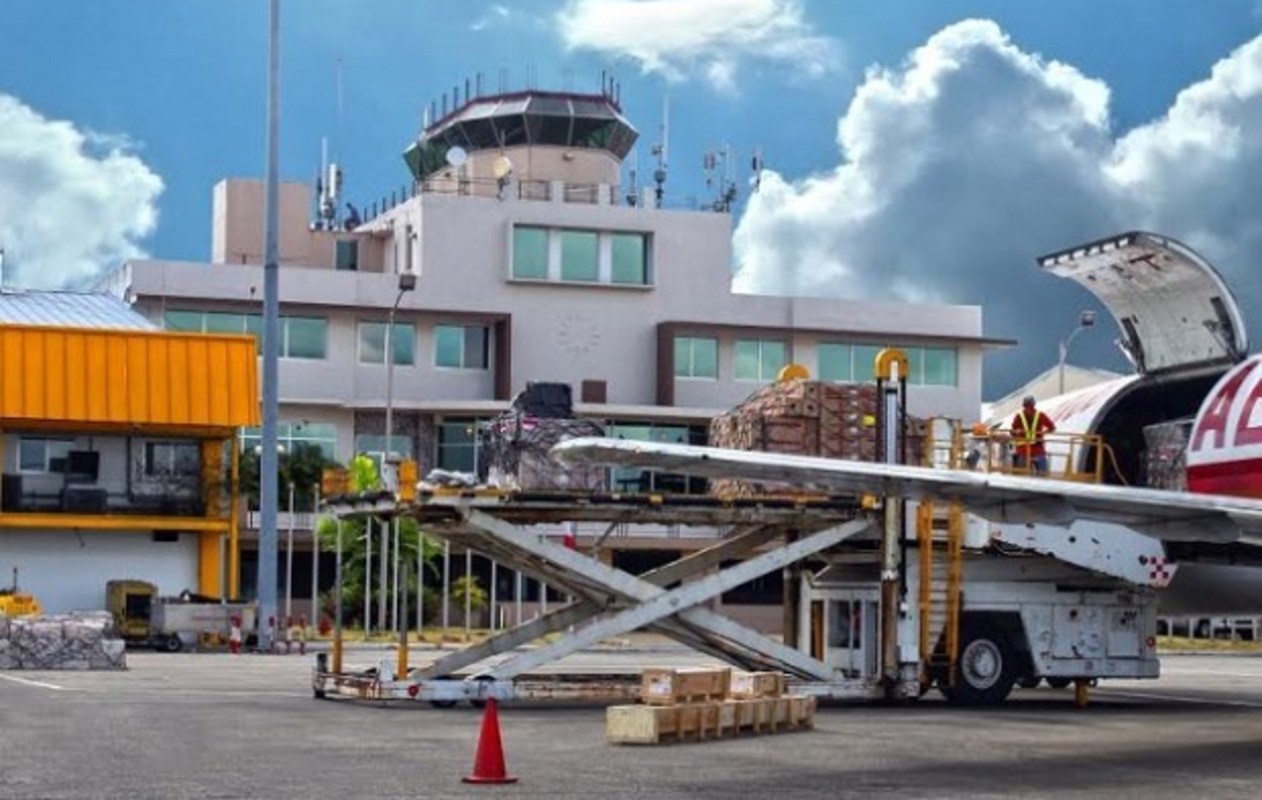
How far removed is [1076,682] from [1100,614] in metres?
1.41

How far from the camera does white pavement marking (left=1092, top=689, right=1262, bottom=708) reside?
37.8 metres

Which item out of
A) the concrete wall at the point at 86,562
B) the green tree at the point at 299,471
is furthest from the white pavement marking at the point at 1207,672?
the green tree at the point at 299,471

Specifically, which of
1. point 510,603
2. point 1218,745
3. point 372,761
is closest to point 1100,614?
point 1218,745

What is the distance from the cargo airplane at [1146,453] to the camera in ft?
76.7

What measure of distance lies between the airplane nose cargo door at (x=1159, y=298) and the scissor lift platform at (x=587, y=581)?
16.3 ft

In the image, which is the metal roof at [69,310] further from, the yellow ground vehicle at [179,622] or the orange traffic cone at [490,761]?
the orange traffic cone at [490,761]

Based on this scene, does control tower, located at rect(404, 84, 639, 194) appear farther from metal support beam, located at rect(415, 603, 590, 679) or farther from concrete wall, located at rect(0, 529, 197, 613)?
metal support beam, located at rect(415, 603, 590, 679)

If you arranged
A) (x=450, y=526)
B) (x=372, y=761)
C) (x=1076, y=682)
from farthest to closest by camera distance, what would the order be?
(x=1076, y=682) → (x=450, y=526) → (x=372, y=761)

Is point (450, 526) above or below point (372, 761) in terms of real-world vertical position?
above

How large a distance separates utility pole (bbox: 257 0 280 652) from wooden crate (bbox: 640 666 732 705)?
1347 inches

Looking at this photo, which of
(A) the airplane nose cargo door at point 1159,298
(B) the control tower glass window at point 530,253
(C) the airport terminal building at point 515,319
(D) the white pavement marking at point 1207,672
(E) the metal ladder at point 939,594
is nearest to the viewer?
(A) the airplane nose cargo door at point 1159,298

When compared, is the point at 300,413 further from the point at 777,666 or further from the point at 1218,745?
the point at 1218,745

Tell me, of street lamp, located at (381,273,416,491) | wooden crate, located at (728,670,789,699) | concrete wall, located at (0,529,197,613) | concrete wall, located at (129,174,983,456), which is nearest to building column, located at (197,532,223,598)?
concrete wall, located at (0,529,197,613)

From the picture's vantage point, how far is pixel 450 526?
111 feet
